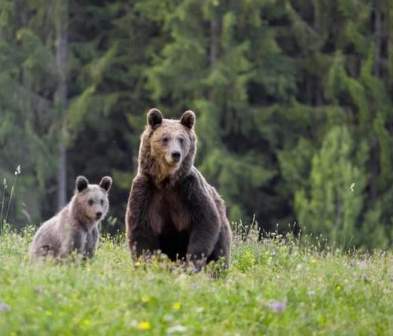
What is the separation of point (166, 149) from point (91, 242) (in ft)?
5.11

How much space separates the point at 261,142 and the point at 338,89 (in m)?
2.74

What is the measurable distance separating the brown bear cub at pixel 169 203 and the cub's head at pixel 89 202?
1.10 meters

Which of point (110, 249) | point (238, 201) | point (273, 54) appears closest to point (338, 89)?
point (273, 54)

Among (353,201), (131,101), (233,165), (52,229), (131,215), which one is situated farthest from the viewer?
(131,101)

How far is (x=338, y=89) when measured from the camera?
3828 cm

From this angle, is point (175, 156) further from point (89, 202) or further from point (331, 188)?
point (331, 188)

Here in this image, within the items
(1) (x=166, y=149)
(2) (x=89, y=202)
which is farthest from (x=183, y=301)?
(2) (x=89, y=202)

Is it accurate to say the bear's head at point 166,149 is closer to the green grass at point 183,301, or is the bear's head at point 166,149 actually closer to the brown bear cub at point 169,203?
the brown bear cub at point 169,203

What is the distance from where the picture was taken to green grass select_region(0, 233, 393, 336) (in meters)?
7.92

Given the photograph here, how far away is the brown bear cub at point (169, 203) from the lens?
415 inches

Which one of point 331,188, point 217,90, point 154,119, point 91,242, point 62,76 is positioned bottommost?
point 331,188

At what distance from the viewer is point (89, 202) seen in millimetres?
11789

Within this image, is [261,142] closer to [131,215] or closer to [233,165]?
[233,165]

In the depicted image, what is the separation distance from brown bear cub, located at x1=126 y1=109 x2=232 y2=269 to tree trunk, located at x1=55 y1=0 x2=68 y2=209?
84.2ft
